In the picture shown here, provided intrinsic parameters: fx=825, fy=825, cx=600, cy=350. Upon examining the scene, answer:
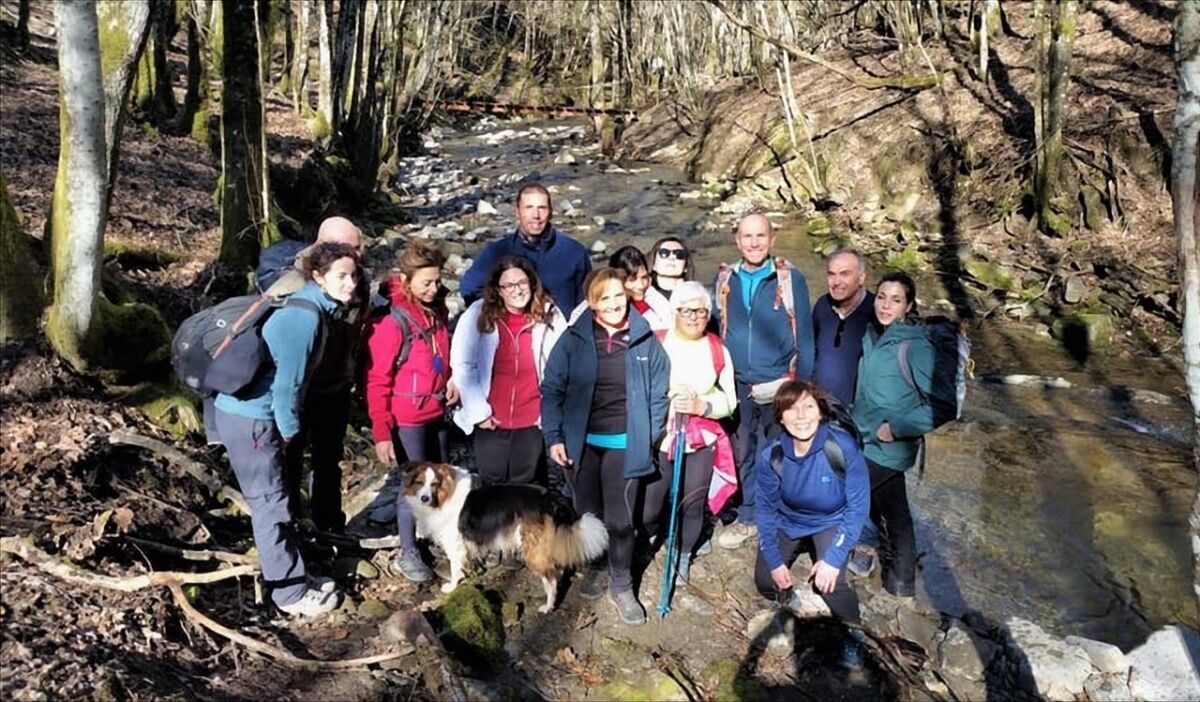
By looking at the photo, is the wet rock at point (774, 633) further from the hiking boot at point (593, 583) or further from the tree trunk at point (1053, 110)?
the tree trunk at point (1053, 110)

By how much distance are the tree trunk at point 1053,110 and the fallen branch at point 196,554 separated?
12248mm

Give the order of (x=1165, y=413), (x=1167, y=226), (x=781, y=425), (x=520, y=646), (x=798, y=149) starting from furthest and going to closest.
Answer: (x=798, y=149), (x=1167, y=226), (x=1165, y=413), (x=520, y=646), (x=781, y=425)

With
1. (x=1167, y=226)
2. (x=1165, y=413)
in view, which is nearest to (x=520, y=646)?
(x=1165, y=413)

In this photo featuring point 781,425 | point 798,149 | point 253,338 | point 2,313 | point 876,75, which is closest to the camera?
→ point 253,338

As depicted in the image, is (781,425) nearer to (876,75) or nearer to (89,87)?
(89,87)

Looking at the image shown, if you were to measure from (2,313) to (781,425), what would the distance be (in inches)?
179

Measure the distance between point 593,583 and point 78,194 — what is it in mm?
3827

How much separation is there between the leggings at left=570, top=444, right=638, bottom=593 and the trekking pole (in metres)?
0.25

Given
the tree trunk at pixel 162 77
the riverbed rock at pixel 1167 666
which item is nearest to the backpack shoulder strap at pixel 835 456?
the riverbed rock at pixel 1167 666

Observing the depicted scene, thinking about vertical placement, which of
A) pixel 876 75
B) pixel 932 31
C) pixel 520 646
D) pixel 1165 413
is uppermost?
pixel 932 31

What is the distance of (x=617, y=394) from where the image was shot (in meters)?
4.47

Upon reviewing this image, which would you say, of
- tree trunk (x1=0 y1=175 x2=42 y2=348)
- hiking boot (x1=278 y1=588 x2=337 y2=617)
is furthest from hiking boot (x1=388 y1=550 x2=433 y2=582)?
tree trunk (x1=0 y1=175 x2=42 y2=348)

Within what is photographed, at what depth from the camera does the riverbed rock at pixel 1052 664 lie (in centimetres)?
440

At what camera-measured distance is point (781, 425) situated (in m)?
4.20
